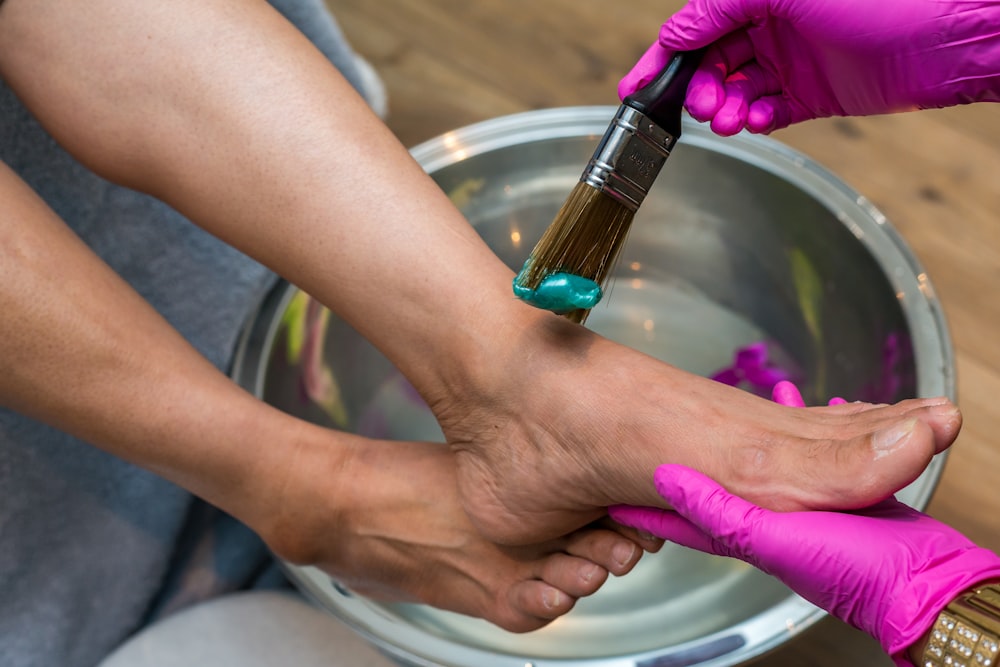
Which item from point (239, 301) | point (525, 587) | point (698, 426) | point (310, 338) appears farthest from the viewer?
point (239, 301)

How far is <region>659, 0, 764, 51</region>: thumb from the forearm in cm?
19

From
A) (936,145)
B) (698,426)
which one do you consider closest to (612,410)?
(698,426)

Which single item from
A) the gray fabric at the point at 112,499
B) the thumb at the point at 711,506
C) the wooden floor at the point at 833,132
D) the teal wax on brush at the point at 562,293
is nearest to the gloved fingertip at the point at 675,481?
the thumb at the point at 711,506

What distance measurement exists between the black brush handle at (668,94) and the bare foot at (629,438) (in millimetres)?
148

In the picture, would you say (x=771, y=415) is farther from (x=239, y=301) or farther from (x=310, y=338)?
(x=239, y=301)

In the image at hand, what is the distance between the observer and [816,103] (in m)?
0.65

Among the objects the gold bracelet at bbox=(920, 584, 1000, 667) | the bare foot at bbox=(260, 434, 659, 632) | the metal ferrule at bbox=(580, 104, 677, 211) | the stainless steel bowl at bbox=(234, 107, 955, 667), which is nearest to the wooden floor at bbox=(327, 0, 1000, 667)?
the stainless steel bowl at bbox=(234, 107, 955, 667)

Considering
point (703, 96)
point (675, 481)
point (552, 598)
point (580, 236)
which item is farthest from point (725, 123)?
point (552, 598)

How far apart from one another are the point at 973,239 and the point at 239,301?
79 centimetres

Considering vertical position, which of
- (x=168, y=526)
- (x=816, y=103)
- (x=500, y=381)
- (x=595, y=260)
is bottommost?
(x=168, y=526)

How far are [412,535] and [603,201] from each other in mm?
321

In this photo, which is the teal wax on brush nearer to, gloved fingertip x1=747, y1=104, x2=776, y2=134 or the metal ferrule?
the metal ferrule

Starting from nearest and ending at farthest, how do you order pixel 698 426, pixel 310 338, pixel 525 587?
1. pixel 698 426
2. pixel 525 587
3. pixel 310 338

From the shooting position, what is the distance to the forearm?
0.65m
